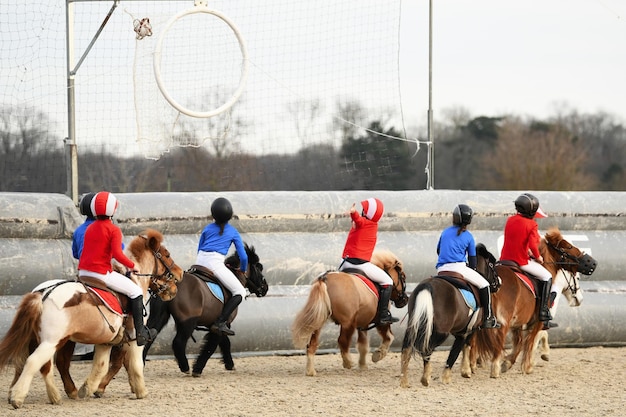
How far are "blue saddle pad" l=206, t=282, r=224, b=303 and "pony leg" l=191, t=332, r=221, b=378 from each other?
1.60 feet

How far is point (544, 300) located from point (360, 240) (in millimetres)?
2394

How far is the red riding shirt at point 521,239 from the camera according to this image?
12.7 m

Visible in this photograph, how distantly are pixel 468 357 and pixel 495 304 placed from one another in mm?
724

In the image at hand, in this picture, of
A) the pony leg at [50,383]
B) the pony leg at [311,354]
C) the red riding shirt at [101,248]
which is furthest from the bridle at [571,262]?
the pony leg at [50,383]

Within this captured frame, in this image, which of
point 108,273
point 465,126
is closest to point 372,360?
point 108,273

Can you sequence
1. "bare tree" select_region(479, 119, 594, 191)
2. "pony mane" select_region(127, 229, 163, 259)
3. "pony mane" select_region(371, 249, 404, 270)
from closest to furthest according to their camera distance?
"pony mane" select_region(127, 229, 163, 259), "pony mane" select_region(371, 249, 404, 270), "bare tree" select_region(479, 119, 594, 191)

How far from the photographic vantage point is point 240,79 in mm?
14617

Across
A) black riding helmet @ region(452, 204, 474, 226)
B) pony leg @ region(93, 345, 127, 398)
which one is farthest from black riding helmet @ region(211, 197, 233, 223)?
black riding helmet @ region(452, 204, 474, 226)

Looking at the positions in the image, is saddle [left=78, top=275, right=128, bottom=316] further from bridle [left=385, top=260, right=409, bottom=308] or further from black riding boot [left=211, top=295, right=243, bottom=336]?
bridle [left=385, top=260, right=409, bottom=308]

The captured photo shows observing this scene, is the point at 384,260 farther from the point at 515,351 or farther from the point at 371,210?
the point at 515,351

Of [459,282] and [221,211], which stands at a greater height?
[221,211]

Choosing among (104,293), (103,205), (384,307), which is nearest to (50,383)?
(104,293)

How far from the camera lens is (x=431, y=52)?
1619 cm

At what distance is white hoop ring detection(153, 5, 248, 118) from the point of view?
543 inches
